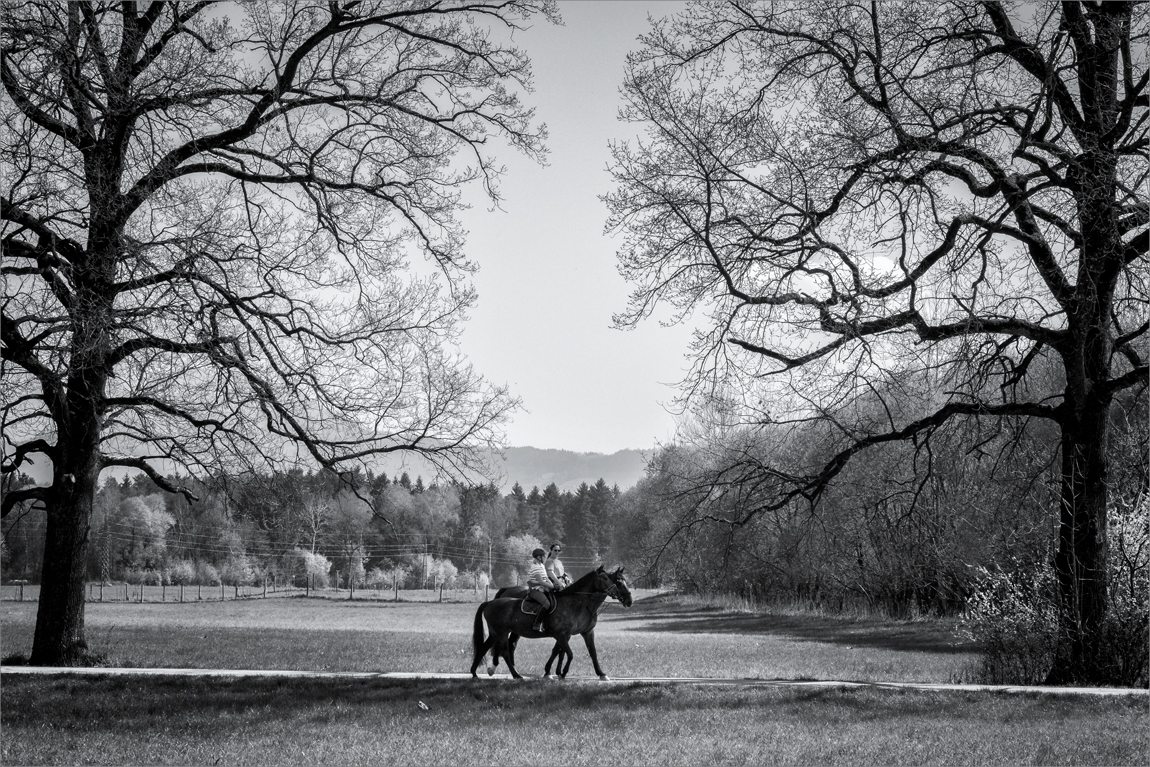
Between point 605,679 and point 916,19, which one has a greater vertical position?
point 916,19

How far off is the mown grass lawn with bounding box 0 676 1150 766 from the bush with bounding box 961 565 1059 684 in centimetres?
261

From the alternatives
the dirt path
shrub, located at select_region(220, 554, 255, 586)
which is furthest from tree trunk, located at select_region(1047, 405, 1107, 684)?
shrub, located at select_region(220, 554, 255, 586)

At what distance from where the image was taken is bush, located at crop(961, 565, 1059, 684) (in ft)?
52.4

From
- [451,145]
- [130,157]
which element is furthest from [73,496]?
[451,145]

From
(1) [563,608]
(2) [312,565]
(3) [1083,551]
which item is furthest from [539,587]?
(2) [312,565]

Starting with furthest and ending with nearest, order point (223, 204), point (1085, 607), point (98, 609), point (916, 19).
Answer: point (98, 609), point (223, 204), point (1085, 607), point (916, 19)

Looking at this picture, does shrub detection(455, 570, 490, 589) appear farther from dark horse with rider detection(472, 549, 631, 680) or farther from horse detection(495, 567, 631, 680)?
dark horse with rider detection(472, 549, 631, 680)

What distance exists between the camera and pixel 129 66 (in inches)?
589

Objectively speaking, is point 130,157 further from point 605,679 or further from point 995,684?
point 995,684

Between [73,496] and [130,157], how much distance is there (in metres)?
6.52

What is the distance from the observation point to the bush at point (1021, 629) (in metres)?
16.0

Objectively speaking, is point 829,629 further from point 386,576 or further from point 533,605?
point 386,576

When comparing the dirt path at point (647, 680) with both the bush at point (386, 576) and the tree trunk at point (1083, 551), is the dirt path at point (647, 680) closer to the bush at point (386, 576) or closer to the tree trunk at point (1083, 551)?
the tree trunk at point (1083, 551)

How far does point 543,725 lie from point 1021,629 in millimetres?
8901
